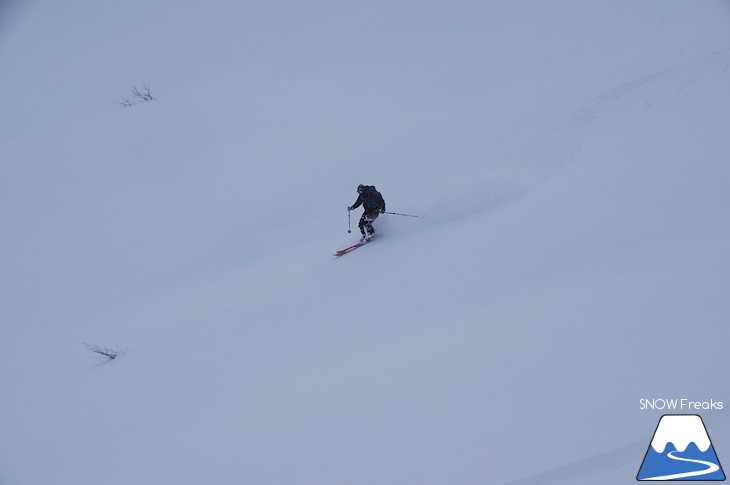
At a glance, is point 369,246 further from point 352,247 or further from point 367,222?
point 367,222

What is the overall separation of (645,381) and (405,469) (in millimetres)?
2233

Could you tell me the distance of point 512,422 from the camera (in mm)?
3619

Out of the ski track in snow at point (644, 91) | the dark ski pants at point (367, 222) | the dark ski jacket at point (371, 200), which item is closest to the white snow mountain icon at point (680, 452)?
the dark ski jacket at point (371, 200)

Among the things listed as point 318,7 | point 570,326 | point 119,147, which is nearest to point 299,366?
point 570,326

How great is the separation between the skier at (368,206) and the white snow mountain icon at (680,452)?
499 centimetres

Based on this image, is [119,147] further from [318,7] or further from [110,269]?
[318,7]

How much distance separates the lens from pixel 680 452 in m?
3.27

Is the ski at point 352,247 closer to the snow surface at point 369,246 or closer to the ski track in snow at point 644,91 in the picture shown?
the snow surface at point 369,246

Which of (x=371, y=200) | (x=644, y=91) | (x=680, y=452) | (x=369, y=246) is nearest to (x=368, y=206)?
(x=371, y=200)

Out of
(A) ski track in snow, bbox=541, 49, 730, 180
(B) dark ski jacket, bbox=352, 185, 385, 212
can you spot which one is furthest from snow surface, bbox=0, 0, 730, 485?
(B) dark ski jacket, bbox=352, 185, 385, 212

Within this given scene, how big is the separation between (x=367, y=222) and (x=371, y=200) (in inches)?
22.1

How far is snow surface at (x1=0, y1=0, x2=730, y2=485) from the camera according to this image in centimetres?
383

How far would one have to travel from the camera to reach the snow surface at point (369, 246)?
383 cm

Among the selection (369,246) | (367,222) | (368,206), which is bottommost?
(369,246)
